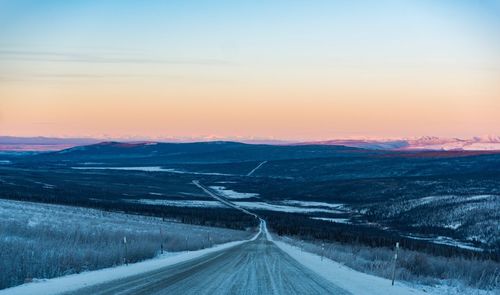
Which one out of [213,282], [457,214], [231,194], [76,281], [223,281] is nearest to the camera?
[76,281]

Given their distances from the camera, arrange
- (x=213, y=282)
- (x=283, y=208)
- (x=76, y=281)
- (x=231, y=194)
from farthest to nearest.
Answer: (x=231, y=194)
(x=283, y=208)
(x=213, y=282)
(x=76, y=281)

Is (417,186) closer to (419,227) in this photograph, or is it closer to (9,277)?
(419,227)

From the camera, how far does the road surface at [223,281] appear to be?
1421 cm

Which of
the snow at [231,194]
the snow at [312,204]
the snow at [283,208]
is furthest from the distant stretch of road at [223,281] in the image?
the snow at [231,194]

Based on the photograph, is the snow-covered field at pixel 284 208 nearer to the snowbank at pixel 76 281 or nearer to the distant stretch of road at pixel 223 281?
the distant stretch of road at pixel 223 281

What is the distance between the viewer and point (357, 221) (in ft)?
296

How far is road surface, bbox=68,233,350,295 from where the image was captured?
46.6 ft

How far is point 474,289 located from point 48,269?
13341 mm

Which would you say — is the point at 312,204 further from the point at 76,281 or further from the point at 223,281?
the point at 76,281

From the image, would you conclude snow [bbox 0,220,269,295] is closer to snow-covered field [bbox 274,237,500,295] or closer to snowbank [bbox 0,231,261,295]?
snowbank [bbox 0,231,261,295]

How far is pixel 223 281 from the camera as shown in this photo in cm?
→ 1634

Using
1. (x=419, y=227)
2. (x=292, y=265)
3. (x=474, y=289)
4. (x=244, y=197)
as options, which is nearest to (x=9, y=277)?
(x=292, y=265)

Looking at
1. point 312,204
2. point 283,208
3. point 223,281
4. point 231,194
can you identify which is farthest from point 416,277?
point 231,194

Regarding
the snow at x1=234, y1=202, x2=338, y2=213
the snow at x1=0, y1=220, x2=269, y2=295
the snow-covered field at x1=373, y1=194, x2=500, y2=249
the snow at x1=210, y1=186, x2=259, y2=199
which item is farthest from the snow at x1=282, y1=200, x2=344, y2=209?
the snow at x1=0, y1=220, x2=269, y2=295
